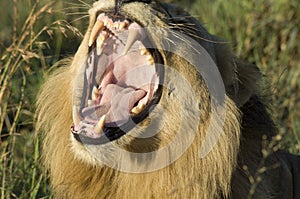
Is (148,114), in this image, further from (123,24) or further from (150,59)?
(123,24)

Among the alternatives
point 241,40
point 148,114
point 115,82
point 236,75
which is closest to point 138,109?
point 148,114

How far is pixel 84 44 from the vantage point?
12.0 feet

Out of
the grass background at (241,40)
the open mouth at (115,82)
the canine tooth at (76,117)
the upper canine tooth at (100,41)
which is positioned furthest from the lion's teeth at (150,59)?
the grass background at (241,40)

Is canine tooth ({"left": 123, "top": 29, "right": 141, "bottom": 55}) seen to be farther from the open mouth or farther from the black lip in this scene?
the black lip

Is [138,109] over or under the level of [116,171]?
over

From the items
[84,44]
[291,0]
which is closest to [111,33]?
[84,44]

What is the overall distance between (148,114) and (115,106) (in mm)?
207

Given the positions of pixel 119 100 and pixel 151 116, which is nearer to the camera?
pixel 151 116

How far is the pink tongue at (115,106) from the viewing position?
3584mm

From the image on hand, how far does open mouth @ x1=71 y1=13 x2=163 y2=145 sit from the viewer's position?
3498 millimetres

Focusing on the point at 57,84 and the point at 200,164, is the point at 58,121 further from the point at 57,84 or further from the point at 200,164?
the point at 200,164

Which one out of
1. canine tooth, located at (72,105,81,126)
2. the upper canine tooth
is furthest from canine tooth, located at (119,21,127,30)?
canine tooth, located at (72,105,81,126)

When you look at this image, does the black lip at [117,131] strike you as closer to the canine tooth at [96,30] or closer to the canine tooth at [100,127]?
the canine tooth at [100,127]

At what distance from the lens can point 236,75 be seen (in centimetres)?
380
